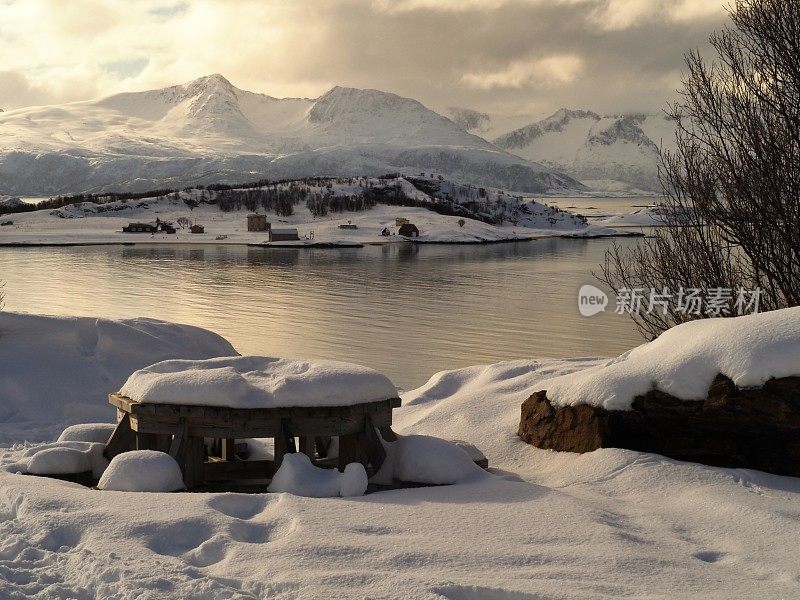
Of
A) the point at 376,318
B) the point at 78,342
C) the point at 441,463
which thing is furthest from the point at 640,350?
the point at 376,318

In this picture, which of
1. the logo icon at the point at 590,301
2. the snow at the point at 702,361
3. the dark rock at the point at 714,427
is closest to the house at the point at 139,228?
the logo icon at the point at 590,301

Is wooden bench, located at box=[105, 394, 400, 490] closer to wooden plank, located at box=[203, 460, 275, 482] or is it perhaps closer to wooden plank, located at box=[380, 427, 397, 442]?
wooden plank, located at box=[380, 427, 397, 442]

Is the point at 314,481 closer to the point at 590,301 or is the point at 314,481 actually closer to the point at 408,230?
the point at 590,301

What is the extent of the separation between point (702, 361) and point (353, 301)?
32.2m

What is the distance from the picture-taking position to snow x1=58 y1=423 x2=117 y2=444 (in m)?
10.5

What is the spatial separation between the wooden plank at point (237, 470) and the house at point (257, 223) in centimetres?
10688

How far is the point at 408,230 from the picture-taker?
110562 millimetres

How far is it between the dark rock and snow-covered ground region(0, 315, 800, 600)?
22 cm

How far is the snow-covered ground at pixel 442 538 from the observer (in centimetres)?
593

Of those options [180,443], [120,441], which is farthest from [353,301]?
[180,443]

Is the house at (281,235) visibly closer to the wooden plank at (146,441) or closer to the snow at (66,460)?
the snow at (66,460)

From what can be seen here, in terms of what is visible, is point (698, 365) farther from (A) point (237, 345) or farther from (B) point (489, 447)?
(A) point (237, 345)

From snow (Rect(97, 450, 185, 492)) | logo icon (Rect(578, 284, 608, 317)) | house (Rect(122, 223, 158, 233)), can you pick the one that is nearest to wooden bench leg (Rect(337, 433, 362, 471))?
snow (Rect(97, 450, 185, 492))

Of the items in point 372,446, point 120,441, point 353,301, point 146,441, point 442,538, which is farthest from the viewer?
point 353,301
